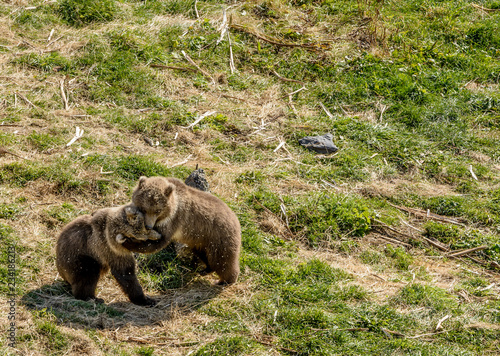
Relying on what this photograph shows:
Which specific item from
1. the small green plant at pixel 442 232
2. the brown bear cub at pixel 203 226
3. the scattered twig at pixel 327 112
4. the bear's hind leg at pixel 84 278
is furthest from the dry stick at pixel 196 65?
the bear's hind leg at pixel 84 278

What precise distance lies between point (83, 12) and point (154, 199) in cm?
829

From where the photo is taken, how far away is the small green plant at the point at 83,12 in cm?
1362

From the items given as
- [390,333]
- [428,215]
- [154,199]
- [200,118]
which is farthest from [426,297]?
[200,118]

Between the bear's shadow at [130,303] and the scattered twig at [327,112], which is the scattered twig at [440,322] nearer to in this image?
the bear's shadow at [130,303]

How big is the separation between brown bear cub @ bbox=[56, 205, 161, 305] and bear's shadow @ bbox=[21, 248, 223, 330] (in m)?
0.17

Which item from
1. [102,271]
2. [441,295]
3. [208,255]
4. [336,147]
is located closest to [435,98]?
[336,147]

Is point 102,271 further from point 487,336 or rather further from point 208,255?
point 487,336

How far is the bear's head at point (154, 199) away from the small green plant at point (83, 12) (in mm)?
7730

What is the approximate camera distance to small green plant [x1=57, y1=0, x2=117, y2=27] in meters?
13.6

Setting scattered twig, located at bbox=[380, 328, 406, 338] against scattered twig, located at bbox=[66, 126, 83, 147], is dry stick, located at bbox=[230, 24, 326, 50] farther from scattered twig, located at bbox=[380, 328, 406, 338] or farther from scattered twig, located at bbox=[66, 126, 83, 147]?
scattered twig, located at bbox=[380, 328, 406, 338]

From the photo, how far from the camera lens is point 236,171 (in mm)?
10242

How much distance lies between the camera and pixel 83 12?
1371 centimetres

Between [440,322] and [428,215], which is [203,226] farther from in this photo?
[428,215]

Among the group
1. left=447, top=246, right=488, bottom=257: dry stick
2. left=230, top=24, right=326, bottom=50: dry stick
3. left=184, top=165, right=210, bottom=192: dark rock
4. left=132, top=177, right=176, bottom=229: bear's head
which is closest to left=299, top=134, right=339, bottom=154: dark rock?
left=184, top=165, right=210, bottom=192: dark rock
